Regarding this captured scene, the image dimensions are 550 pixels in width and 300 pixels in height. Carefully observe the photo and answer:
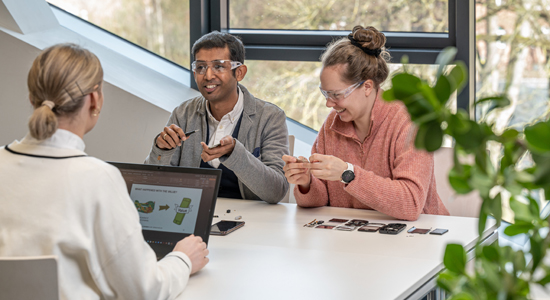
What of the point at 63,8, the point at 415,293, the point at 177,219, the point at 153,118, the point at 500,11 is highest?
the point at 63,8

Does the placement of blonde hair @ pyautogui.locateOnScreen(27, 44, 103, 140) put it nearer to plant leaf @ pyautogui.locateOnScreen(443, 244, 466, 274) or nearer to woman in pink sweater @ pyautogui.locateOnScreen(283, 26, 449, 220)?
plant leaf @ pyautogui.locateOnScreen(443, 244, 466, 274)

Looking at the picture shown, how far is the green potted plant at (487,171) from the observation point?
33 centimetres

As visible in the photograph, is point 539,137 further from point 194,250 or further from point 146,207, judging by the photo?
point 146,207

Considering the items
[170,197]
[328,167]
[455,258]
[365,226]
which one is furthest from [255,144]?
[455,258]

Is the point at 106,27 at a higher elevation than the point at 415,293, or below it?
higher

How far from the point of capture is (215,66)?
2.42 meters

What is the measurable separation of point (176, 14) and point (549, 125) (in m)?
3.54

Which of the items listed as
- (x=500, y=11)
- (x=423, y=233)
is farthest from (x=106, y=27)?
(x=423, y=233)

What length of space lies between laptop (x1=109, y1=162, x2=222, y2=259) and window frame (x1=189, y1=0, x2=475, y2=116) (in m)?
1.83

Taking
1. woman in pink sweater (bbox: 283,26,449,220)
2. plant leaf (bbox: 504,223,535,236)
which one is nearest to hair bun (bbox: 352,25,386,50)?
woman in pink sweater (bbox: 283,26,449,220)

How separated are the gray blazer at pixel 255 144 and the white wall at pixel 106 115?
818 mm

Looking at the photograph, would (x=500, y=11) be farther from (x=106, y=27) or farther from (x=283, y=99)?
(x=106, y=27)

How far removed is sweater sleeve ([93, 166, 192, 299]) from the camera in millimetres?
1028

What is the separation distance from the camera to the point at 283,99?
352 centimetres
